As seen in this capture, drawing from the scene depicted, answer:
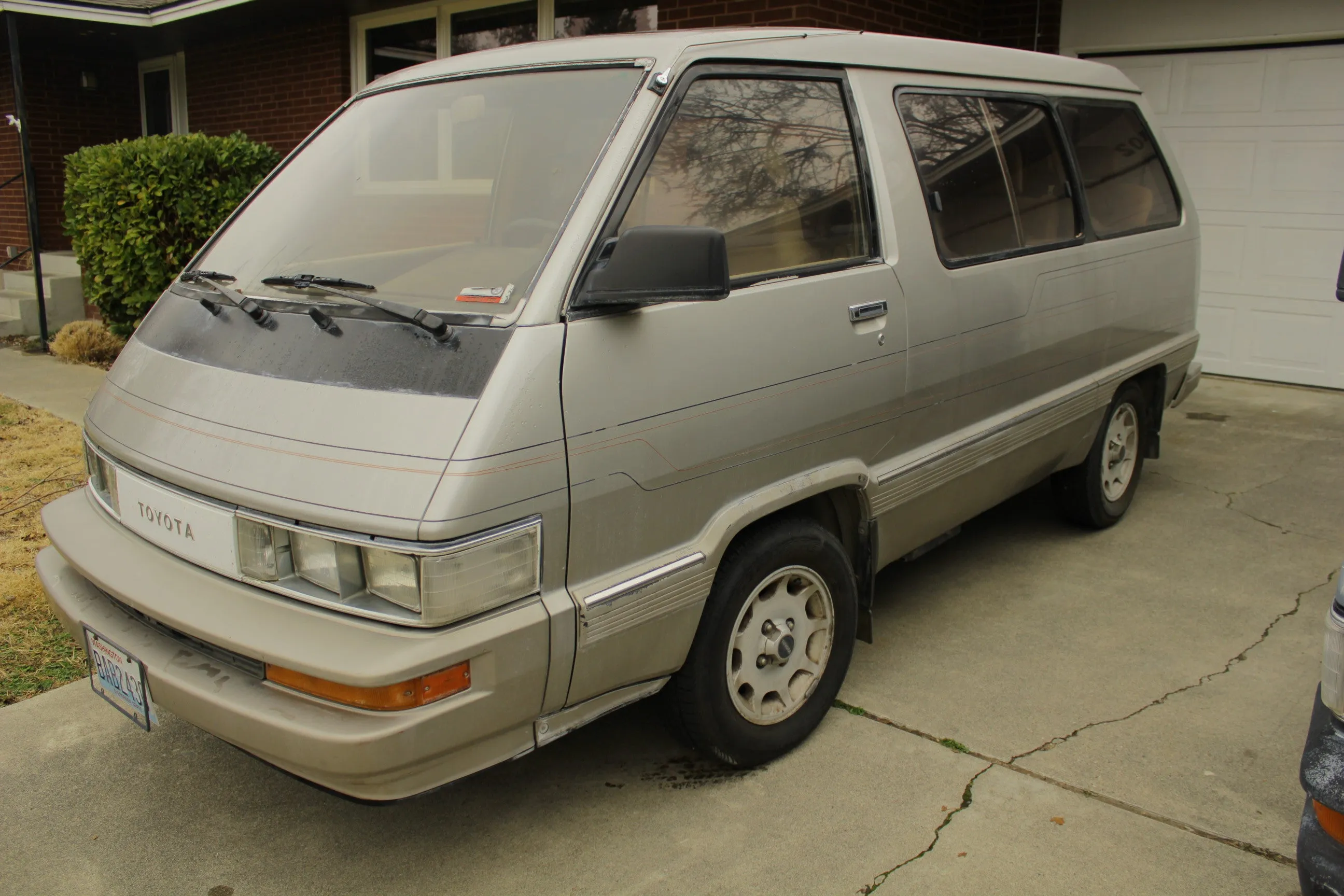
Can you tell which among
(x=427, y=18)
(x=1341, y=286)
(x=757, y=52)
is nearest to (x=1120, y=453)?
(x=1341, y=286)

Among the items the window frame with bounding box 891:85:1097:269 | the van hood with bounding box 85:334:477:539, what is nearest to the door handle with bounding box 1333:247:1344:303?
the window frame with bounding box 891:85:1097:269

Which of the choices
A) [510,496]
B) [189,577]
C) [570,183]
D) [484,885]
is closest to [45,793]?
[189,577]

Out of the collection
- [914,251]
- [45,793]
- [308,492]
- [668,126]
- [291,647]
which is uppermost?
[668,126]

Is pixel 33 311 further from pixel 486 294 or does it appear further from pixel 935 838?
pixel 935 838

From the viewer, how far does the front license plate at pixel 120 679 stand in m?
2.72

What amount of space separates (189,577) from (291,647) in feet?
1.56

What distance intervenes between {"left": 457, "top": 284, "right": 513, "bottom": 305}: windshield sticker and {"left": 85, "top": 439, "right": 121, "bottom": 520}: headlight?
Answer: 3.75 ft

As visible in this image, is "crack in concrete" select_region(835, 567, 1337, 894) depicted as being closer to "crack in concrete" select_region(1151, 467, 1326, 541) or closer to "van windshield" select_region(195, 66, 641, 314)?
"crack in concrete" select_region(1151, 467, 1326, 541)

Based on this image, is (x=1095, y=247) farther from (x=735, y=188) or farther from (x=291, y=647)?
(x=291, y=647)

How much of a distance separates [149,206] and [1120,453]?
7511mm

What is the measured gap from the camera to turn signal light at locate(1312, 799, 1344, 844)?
86.6 inches

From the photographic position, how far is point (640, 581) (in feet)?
9.07

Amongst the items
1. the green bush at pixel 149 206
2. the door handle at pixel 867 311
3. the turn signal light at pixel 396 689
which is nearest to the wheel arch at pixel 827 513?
the door handle at pixel 867 311

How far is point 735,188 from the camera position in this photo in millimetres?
3146
